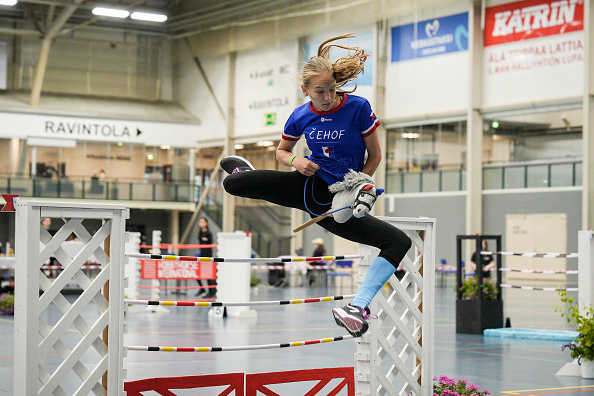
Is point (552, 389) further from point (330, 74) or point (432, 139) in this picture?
point (432, 139)

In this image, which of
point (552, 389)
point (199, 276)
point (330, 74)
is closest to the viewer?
point (330, 74)

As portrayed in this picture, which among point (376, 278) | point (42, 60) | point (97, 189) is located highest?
point (42, 60)

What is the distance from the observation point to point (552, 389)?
7.20 meters

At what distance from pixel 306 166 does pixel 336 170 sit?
0.53ft

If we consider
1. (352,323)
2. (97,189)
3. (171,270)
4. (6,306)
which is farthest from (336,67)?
(97,189)

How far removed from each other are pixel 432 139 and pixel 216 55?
12.5 meters

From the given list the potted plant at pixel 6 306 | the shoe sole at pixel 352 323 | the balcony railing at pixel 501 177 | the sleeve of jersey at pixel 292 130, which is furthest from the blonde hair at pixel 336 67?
the balcony railing at pixel 501 177

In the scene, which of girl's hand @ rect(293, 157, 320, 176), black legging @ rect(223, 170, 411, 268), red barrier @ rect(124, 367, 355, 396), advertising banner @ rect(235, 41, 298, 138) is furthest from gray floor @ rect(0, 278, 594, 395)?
advertising banner @ rect(235, 41, 298, 138)

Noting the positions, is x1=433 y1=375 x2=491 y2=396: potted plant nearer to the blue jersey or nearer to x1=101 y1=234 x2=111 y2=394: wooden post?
the blue jersey

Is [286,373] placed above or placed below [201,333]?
above

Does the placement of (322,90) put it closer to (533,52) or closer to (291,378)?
(291,378)

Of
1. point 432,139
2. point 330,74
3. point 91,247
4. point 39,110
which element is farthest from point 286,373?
point 39,110

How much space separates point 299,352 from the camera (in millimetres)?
9508

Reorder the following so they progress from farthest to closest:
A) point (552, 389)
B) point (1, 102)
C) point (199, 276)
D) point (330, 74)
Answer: point (1, 102), point (199, 276), point (552, 389), point (330, 74)
